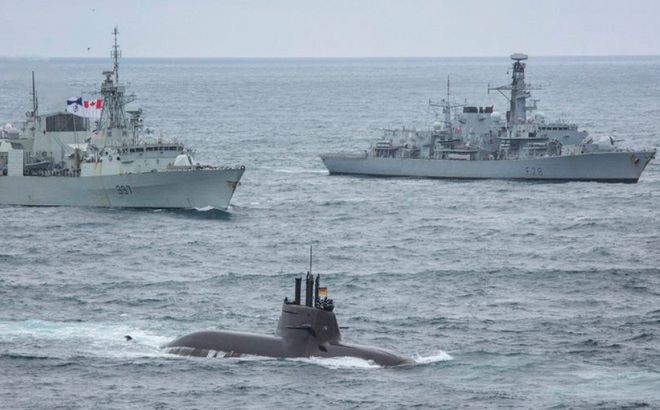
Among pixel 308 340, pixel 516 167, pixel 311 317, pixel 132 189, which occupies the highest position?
pixel 516 167

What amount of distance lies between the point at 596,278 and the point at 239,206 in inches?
1622

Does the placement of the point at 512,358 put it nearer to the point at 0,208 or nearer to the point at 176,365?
the point at 176,365

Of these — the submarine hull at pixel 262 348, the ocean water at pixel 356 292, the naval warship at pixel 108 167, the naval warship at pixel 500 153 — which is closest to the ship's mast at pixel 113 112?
the naval warship at pixel 108 167

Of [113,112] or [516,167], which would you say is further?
[516,167]

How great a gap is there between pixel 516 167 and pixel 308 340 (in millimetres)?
78609

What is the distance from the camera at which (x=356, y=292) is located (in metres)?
73.4

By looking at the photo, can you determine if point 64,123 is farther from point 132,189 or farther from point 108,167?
point 132,189

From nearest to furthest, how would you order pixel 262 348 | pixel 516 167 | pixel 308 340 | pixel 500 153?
1. pixel 308 340
2. pixel 262 348
3. pixel 516 167
4. pixel 500 153

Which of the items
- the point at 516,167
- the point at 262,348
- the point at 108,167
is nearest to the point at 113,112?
the point at 108,167

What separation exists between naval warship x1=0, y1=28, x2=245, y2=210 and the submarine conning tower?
2079 inches

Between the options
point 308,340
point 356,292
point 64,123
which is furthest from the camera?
point 64,123

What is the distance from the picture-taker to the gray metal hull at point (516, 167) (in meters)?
127

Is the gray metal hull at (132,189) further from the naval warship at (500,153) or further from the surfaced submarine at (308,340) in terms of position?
the surfaced submarine at (308,340)

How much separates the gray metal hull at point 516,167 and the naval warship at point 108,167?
28.1 metres
